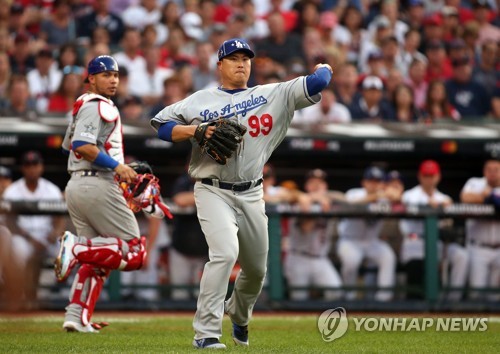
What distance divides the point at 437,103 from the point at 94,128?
6.48m

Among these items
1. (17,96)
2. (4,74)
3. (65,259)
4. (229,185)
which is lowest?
(65,259)

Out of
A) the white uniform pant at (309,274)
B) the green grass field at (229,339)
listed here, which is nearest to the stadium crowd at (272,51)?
the white uniform pant at (309,274)

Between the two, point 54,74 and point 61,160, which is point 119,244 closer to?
point 61,160

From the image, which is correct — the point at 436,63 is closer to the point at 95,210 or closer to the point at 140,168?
the point at 140,168

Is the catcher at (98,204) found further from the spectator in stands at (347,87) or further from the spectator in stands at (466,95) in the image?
the spectator in stands at (466,95)

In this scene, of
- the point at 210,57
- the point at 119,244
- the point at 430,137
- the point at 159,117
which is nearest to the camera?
the point at 159,117

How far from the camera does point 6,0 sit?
43.9 feet

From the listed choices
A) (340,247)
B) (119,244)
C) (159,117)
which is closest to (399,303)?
(340,247)

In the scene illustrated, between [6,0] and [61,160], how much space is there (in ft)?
9.33

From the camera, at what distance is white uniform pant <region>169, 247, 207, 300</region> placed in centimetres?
1012

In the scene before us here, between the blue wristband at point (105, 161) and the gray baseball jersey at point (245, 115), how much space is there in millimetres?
735

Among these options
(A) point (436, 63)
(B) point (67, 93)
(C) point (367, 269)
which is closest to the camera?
(C) point (367, 269)

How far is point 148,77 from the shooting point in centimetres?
1269

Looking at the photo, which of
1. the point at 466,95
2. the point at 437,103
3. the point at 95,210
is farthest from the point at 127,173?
the point at 466,95
